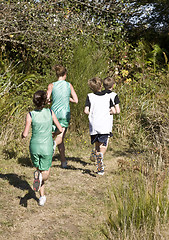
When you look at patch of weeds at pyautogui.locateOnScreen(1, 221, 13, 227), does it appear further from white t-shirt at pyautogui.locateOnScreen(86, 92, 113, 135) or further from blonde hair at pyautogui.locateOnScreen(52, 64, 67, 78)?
blonde hair at pyautogui.locateOnScreen(52, 64, 67, 78)

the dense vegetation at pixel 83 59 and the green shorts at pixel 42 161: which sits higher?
the dense vegetation at pixel 83 59

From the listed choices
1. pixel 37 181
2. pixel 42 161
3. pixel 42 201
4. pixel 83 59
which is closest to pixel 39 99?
pixel 42 161

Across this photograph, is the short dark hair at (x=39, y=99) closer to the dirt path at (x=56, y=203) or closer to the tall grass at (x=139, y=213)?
the dirt path at (x=56, y=203)

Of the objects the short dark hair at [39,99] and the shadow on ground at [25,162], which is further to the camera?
the shadow on ground at [25,162]

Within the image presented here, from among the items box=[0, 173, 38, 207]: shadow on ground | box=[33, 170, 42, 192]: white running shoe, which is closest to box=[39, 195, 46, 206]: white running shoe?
box=[0, 173, 38, 207]: shadow on ground

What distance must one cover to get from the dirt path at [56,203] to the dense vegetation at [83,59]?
1149 millimetres

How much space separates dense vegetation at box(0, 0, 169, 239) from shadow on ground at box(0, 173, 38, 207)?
3.59ft

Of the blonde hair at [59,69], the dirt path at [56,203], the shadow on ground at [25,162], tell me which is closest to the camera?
the dirt path at [56,203]

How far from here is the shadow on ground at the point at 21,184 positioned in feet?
13.9

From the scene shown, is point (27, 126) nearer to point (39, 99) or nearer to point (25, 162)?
point (39, 99)

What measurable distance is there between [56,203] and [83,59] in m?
4.23

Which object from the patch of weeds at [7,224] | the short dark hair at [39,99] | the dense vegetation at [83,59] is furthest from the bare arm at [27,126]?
the dense vegetation at [83,59]

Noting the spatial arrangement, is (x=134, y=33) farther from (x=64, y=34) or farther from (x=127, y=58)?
(x=64, y=34)

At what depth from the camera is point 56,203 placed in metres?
4.21
